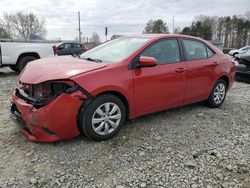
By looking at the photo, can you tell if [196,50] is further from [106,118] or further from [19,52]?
[19,52]

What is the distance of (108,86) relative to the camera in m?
3.20

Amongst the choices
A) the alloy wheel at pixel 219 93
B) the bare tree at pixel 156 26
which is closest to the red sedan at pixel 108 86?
the alloy wheel at pixel 219 93

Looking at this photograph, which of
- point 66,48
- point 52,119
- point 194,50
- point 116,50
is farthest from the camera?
point 66,48

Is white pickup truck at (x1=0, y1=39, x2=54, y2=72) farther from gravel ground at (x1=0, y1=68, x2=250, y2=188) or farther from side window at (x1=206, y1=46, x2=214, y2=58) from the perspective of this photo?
side window at (x1=206, y1=46, x2=214, y2=58)

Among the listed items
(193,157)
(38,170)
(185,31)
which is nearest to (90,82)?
(38,170)

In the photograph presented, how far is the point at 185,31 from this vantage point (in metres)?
50.5

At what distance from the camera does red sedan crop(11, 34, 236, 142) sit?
2.98 meters

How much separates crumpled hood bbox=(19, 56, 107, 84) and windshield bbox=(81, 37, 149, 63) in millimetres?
360

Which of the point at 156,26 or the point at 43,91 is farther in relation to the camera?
the point at 156,26

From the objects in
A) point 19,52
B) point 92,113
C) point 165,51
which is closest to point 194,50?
point 165,51

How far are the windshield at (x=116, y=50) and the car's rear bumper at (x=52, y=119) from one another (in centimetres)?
100

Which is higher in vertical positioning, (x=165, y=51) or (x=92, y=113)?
(x=165, y=51)

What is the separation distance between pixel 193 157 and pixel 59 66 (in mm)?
2128

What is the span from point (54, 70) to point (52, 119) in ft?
2.12
